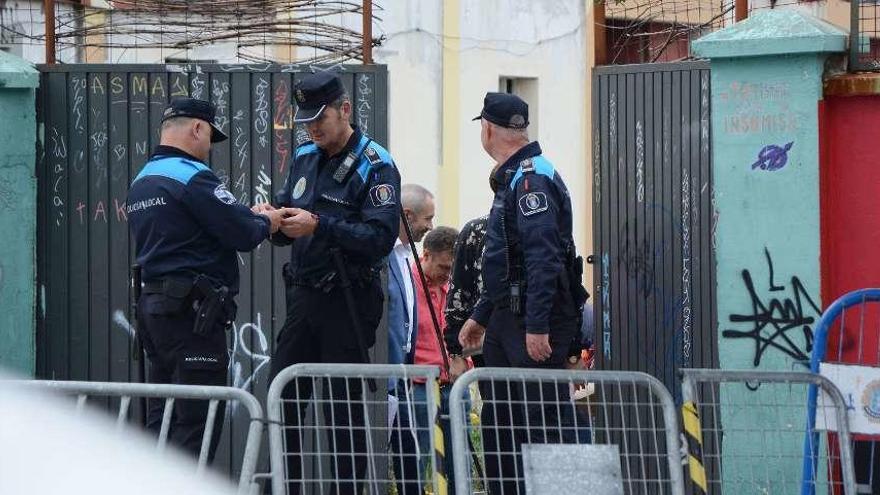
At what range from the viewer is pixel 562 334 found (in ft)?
25.8

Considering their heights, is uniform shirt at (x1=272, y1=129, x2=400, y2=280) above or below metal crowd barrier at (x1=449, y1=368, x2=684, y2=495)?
above

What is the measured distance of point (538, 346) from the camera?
299 inches

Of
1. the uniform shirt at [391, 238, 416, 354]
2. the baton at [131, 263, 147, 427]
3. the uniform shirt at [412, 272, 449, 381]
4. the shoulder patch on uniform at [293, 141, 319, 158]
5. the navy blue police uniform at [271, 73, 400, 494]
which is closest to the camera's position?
the navy blue police uniform at [271, 73, 400, 494]

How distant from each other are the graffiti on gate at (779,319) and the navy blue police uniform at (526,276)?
1021mm

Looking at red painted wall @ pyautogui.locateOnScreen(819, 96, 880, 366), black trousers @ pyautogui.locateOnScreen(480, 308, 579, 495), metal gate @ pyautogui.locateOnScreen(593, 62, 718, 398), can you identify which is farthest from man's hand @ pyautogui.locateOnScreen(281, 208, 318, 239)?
red painted wall @ pyautogui.locateOnScreen(819, 96, 880, 366)

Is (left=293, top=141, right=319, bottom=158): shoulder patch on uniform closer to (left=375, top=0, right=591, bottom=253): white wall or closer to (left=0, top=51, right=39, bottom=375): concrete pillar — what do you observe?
(left=0, top=51, right=39, bottom=375): concrete pillar

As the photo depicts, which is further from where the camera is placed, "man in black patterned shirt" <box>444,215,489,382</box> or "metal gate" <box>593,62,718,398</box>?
"metal gate" <box>593,62,718,398</box>

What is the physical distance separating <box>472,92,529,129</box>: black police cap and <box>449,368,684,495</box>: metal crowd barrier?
1250 millimetres

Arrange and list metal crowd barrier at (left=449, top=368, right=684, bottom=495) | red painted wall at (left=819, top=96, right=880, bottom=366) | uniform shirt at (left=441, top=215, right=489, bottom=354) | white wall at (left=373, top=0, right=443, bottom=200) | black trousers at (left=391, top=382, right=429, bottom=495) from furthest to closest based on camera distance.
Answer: white wall at (left=373, top=0, right=443, bottom=200) < uniform shirt at (left=441, top=215, right=489, bottom=354) < red painted wall at (left=819, top=96, right=880, bottom=366) < black trousers at (left=391, top=382, right=429, bottom=495) < metal crowd barrier at (left=449, top=368, right=684, bottom=495)

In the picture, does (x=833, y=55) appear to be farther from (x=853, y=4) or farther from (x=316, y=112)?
(x=316, y=112)

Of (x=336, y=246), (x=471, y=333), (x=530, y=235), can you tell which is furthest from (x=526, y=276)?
(x=336, y=246)

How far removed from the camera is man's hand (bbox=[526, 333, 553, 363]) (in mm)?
7602

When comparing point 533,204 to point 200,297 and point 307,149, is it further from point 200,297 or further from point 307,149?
point 200,297

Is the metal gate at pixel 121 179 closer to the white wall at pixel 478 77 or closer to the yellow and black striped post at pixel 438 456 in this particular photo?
the yellow and black striped post at pixel 438 456
